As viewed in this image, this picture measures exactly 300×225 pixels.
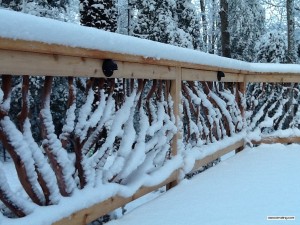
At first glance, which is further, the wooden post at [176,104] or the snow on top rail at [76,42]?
the wooden post at [176,104]

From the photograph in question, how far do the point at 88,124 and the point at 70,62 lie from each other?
37 cm

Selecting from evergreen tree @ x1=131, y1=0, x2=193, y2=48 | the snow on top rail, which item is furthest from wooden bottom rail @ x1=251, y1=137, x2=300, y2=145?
evergreen tree @ x1=131, y1=0, x2=193, y2=48

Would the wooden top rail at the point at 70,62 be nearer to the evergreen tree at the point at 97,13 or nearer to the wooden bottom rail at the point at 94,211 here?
the wooden bottom rail at the point at 94,211

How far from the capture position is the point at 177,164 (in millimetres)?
3197

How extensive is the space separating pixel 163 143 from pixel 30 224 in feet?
4.76

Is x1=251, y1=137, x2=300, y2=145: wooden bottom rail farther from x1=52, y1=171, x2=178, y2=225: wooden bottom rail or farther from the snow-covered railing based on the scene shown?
x1=52, y1=171, x2=178, y2=225: wooden bottom rail

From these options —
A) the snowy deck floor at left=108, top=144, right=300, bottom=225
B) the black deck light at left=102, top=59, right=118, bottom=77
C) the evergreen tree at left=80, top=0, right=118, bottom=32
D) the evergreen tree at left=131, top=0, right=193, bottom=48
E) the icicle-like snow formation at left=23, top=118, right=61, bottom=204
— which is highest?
the evergreen tree at left=131, top=0, right=193, bottom=48

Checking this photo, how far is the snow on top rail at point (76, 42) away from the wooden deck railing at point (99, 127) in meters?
0.01

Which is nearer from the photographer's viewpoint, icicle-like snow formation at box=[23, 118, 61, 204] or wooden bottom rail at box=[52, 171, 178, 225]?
icicle-like snow formation at box=[23, 118, 61, 204]

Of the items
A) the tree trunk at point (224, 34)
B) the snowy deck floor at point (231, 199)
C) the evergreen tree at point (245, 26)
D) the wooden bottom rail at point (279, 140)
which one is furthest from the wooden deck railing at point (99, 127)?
the evergreen tree at point (245, 26)

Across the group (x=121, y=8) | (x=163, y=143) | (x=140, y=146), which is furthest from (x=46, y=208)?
(x=121, y=8)

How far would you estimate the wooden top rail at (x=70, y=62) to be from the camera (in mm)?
1583

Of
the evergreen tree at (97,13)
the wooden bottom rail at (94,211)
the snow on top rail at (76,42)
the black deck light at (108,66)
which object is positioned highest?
the evergreen tree at (97,13)

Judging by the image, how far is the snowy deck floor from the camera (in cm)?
237
